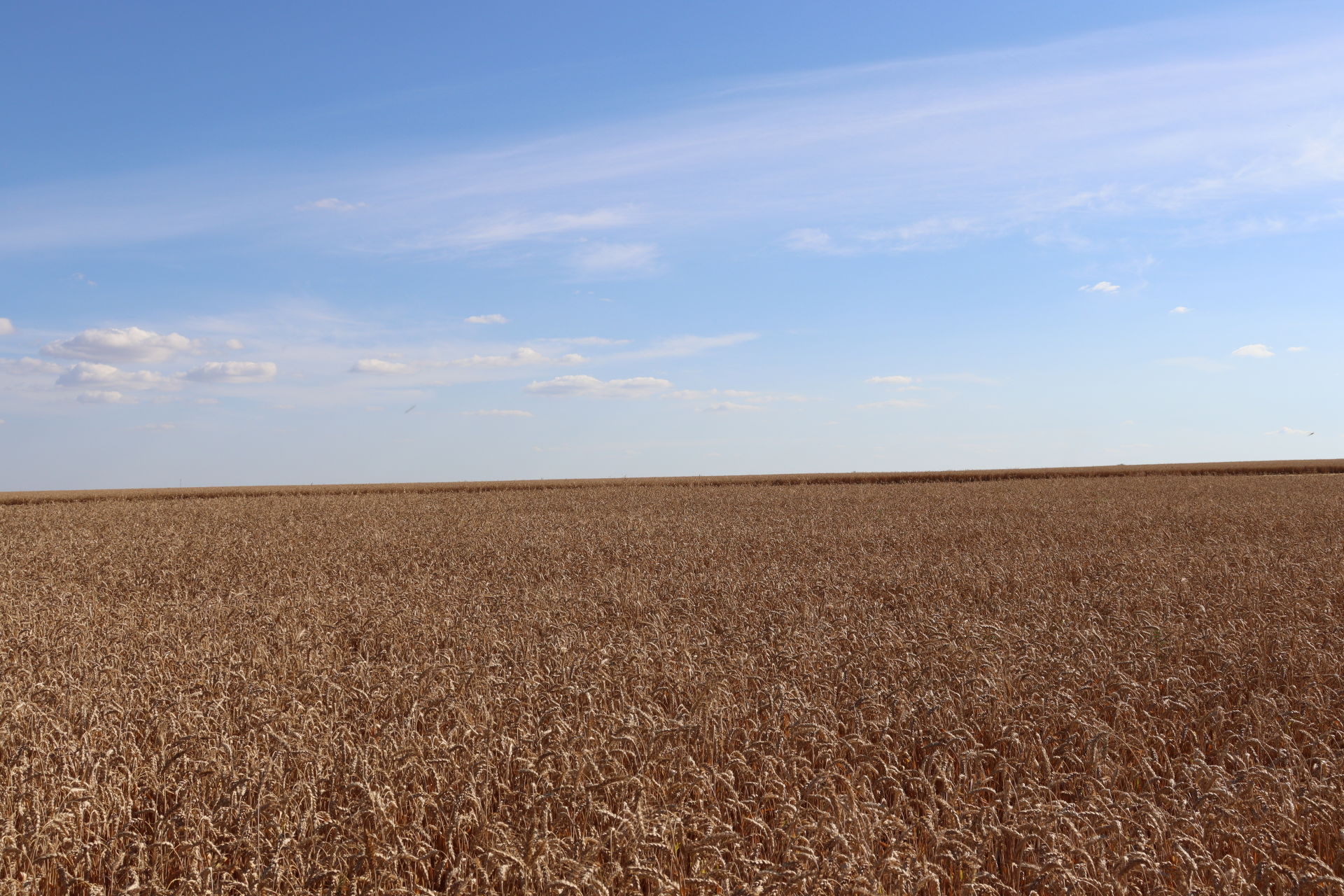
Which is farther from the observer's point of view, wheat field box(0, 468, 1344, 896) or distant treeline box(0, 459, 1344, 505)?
distant treeline box(0, 459, 1344, 505)

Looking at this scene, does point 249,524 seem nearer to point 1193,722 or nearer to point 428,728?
point 428,728

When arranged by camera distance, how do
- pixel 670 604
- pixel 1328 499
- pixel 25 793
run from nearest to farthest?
1. pixel 25 793
2. pixel 670 604
3. pixel 1328 499

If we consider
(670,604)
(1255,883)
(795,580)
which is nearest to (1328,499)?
(795,580)

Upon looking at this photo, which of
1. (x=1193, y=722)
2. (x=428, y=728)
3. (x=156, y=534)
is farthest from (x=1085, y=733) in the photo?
(x=156, y=534)

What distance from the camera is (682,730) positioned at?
462 centimetres

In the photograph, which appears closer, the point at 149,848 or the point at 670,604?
the point at 149,848

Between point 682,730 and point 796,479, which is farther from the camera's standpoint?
point 796,479

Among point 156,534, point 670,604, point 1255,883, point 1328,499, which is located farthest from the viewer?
point 1328,499

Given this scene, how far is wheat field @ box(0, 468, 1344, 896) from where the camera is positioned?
3.43 meters

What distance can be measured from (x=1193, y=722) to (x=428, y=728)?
4690mm

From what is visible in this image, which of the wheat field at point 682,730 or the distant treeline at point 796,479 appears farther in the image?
the distant treeline at point 796,479

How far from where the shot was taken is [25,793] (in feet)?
13.1

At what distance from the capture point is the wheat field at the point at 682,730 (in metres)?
3.43

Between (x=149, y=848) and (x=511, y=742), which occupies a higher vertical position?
(x=511, y=742)
